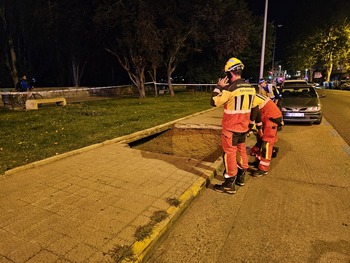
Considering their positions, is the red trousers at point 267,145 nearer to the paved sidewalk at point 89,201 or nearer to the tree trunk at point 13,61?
the paved sidewalk at point 89,201

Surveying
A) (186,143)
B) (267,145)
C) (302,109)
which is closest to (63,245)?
(267,145)

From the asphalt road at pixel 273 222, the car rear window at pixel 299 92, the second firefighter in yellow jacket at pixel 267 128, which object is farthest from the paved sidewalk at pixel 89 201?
the car rear window at pixel 299 92

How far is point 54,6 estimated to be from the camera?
16281 mm

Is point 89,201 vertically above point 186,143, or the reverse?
point 89,201

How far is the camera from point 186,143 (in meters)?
8.01

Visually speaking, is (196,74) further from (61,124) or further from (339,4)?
(339,4)

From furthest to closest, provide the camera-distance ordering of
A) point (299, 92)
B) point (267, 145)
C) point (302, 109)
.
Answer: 1. point (299, 92)
2. point (302, 109)
3. point (267, 145)

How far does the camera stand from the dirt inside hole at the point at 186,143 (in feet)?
22.8

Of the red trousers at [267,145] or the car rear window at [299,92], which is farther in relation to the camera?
the car rear window at [299,92]

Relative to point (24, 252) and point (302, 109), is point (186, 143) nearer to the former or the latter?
point (302, 109)

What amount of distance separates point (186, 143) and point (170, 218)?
472 centimetres

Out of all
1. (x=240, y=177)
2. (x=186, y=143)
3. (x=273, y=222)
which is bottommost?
(x=186, y=143)

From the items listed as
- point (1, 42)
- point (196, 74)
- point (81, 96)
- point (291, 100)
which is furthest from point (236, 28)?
point (1, 42)

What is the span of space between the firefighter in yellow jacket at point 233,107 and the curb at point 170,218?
0.47 metres
